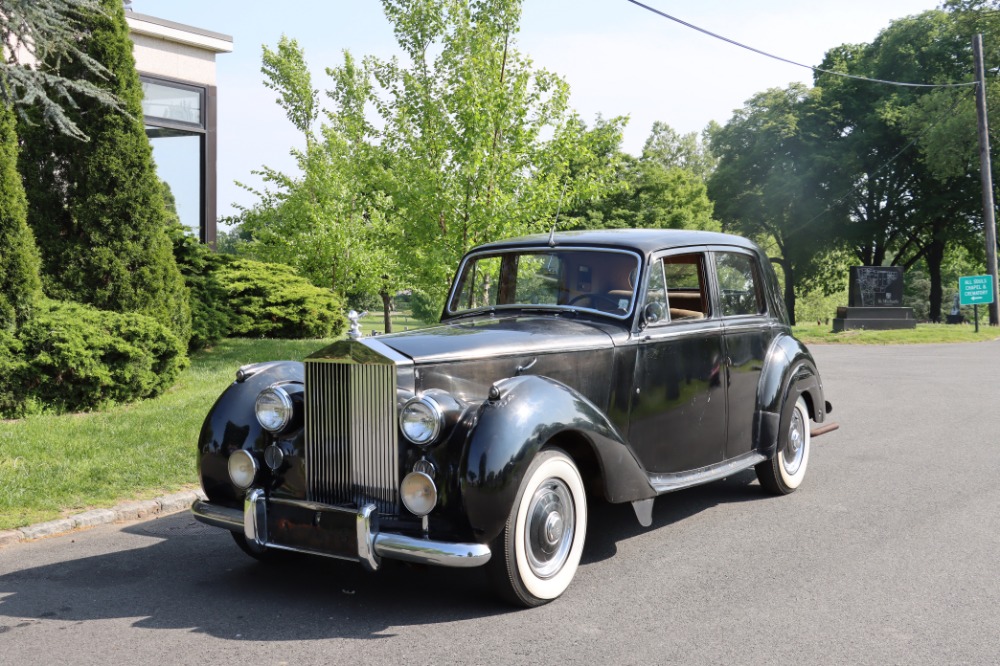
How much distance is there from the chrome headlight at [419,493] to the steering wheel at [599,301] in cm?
197

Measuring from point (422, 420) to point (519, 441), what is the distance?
470 millimetres

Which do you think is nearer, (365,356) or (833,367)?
(365,356)

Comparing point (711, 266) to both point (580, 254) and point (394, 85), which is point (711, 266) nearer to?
point (580, 254)

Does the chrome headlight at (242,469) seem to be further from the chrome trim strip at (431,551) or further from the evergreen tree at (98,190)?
the evergreen tree at (98,190)

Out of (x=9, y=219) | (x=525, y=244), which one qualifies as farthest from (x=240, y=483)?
(x=9, y=219)

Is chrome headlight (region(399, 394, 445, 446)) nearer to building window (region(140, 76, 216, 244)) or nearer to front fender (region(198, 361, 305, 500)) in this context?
front fender (region(198, 361, 305, 500))

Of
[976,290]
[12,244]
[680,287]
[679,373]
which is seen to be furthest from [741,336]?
[976,290]

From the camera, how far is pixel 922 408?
11.1 meters

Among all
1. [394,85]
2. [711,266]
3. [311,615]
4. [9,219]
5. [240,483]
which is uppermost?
[394,85]

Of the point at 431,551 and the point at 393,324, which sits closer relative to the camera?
the point at 431,551

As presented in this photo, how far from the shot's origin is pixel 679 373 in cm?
573

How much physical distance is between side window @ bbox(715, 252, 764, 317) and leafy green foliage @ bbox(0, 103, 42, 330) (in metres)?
7.05

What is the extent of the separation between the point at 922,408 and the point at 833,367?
18.4ft

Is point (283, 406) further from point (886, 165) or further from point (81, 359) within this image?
point (886, 165)
